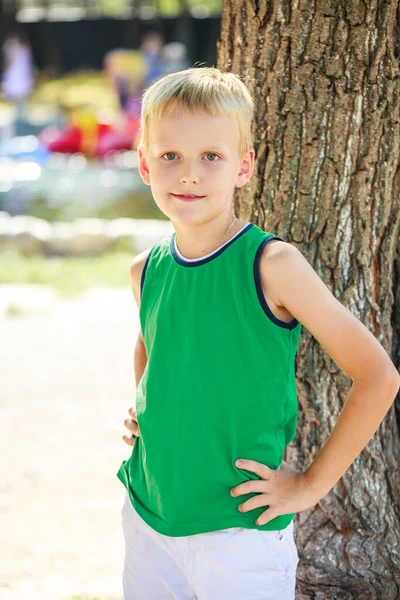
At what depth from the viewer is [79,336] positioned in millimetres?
5961

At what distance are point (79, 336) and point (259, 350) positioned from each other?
4407 mm

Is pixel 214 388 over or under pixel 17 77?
over

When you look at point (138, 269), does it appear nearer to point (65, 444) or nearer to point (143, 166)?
point (143, 166)

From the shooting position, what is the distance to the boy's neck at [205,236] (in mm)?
1750

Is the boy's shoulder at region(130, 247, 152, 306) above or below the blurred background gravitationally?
above

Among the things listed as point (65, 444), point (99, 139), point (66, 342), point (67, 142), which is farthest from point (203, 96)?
point (67, 142)

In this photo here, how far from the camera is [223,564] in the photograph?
1699 millimetres

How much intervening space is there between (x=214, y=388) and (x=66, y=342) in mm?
4283

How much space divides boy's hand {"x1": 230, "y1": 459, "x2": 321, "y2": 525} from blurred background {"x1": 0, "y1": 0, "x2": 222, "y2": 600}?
3.86ft

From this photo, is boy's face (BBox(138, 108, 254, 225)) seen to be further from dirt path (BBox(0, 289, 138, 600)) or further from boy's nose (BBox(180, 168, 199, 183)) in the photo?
dirt path (BBox(0, 289, 138, 600))

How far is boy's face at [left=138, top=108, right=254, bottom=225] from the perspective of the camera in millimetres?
1675

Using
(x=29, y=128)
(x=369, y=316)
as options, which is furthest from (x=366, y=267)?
(x=29, y=128)

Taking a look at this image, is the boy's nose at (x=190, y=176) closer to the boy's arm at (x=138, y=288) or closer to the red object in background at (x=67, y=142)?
the boy's arm at (x=138, y=288)

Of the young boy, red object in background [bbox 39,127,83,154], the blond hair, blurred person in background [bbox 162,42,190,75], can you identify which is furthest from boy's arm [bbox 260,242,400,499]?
blurred person in background [bbox 162,42,190,75]
